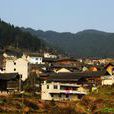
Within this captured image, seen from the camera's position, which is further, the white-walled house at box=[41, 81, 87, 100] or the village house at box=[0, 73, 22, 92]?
the village house at box=[0, 73, 22, 92]

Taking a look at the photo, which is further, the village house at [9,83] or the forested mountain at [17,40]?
the forested mountain at [17,40]

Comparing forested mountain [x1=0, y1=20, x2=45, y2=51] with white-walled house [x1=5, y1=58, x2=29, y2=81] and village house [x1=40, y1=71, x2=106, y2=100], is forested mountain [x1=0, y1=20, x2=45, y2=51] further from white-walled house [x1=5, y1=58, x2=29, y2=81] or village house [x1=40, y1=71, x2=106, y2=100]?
village house [x1=40, y1=71, x2=106, y2=100]

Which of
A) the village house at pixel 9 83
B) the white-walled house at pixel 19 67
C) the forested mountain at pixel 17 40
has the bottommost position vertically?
the village house at pixel 9 83

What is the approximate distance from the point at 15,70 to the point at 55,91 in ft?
56.4

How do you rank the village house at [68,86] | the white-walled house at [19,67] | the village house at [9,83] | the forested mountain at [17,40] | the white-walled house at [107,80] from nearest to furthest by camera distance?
the village house at [68,86] → the village house at [9,83] → the white-walled house at [107,80] → the white-walled house at [19,67] → the forested mountain at [17,40]

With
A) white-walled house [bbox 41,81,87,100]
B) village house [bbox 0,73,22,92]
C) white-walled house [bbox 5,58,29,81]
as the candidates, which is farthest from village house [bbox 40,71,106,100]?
white-walled house [bbox 5,58,29,81]

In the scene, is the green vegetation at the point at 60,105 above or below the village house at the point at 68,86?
below

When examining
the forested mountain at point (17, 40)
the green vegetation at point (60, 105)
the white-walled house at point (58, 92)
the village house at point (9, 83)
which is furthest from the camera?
the forested mountain at point (17, 40)

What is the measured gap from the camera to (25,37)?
158 m

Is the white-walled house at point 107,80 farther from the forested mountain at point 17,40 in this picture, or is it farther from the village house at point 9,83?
the forested mountain at point 17,40

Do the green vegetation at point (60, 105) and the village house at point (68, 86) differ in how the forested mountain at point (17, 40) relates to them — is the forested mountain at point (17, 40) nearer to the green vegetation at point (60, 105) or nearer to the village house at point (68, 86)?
the village house at point (68, 86)

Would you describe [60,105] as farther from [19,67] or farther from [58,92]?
[19,67]

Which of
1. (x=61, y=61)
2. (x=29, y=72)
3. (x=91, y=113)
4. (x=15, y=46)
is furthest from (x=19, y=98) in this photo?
(x=15, y=46)

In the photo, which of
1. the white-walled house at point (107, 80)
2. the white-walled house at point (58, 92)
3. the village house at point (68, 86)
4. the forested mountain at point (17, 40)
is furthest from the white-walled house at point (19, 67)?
the forested mountain at point (17, 40)
